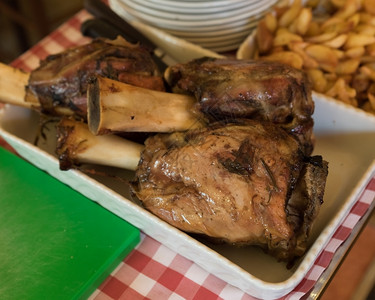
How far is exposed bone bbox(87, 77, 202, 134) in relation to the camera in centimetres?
93

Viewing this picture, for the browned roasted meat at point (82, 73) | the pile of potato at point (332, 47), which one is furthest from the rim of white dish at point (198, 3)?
the browned roasted meat at point (82, 73)

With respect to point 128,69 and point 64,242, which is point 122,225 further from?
point 128,69

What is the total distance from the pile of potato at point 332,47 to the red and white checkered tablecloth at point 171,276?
34 cm

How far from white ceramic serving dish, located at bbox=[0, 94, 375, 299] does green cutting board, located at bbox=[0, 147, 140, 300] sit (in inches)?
1.3

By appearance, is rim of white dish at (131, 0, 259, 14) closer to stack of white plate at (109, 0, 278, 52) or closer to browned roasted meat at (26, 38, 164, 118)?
stack of white plate at (109, 0, 278, 52)

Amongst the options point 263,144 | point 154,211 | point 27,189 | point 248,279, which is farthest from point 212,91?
point 27,189

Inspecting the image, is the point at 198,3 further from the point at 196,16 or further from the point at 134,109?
the point at 134,109

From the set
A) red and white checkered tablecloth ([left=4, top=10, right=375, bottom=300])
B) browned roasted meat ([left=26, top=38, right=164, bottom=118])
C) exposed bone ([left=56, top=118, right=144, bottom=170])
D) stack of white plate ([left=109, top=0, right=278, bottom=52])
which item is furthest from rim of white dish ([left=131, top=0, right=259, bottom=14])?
red and white checkered tablecloth ([left=4, top=10, right=375, bottom=300])

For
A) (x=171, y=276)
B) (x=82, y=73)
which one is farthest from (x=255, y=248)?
(x=82, y=73)

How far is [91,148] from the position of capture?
1044 millimetres

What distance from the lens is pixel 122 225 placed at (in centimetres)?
104

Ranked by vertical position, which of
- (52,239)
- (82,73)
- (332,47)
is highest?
(332,47)

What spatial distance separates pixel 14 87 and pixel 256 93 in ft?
2.01

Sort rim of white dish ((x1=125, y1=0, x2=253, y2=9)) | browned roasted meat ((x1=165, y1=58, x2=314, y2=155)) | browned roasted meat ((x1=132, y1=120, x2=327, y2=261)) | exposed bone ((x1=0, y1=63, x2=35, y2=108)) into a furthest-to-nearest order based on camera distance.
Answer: rim of white dish ((x1=125, y1=0, x2=253, y2=9)), exposed bone ((x1=0, y1=63, x2=35, y2=108)), browned roasted meat ((x1=165, y1=58, x2=314, y2=155)), browned roasted meat ((x1=132, y1=120, x2=327, y2=261))
